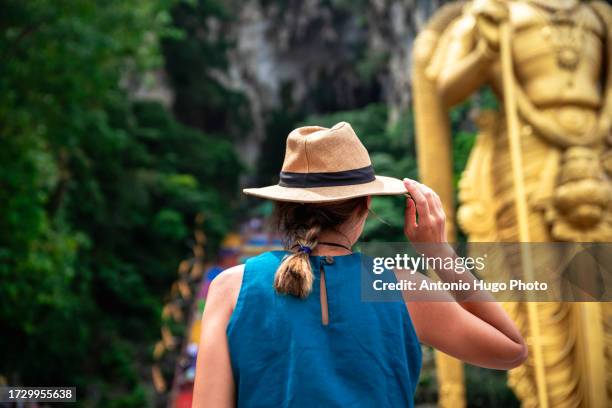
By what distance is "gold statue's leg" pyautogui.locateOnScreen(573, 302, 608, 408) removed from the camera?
11.4 feet

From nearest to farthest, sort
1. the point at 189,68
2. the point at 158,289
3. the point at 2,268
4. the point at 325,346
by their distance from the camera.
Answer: the point at 325,346
the point at 2,268
the point at 158,289
the point at 189,68

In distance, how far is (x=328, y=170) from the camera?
4.70 feet

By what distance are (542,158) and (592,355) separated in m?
0.95

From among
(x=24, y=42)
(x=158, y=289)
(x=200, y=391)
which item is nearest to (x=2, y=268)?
(x=24, y=42)

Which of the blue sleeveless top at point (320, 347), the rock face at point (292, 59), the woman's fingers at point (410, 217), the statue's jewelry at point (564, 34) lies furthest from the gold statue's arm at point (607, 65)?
the rock face at point (292, 59)

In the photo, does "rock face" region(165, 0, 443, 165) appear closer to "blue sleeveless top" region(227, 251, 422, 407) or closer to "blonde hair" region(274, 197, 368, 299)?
"blonde hair" region(274, 197, 368, 299)

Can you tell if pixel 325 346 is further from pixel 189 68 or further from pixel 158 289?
pixel 189 68

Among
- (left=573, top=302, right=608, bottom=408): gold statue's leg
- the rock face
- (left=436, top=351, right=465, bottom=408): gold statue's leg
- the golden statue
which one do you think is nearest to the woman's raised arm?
the golden statue

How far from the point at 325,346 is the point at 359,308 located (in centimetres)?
9

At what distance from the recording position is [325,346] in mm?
1328

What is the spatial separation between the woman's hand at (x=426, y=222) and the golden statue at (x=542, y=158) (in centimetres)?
204

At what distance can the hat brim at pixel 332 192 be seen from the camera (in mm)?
1393

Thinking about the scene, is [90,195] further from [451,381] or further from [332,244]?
[332,244]

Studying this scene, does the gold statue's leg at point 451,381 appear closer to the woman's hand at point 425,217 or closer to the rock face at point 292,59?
the woman's hand at point 425,217
